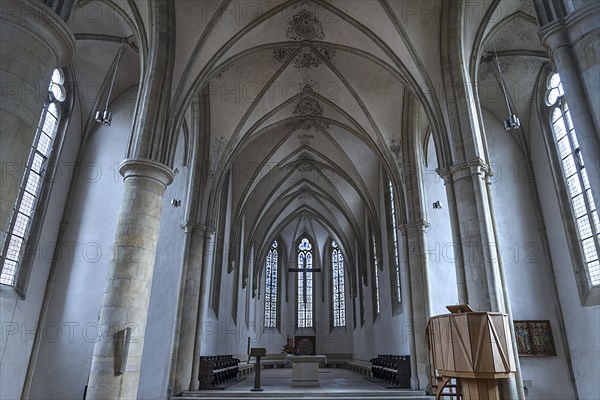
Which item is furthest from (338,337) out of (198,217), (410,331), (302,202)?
(198,217)

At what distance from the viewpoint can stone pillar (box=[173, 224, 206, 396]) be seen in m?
11.7

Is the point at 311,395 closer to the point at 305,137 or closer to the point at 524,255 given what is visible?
the point at 524,255

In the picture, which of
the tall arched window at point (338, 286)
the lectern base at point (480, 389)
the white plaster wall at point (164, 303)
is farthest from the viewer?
the tall arched window at point (338, 286)

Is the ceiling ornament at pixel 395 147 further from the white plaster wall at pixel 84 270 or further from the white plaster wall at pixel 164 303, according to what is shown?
the white plaster wall at pixel 84 270

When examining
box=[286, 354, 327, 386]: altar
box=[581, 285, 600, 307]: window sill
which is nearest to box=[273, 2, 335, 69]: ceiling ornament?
box=[286, 354, 327, 386]: altar

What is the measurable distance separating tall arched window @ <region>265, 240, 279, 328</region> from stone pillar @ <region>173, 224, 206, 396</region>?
1659 centimetres

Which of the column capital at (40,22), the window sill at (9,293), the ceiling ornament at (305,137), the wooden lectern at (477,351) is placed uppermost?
the ceiling ornament at (305,137)

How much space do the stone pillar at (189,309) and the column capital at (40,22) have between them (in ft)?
27.5

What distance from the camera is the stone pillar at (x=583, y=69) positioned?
4715 millimetres

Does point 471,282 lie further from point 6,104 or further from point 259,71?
point 259,71

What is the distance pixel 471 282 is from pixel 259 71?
977 centimetres

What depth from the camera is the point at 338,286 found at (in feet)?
97.6

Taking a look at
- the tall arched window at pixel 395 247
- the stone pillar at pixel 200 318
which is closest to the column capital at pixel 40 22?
the stone pillar at pixel 200 318

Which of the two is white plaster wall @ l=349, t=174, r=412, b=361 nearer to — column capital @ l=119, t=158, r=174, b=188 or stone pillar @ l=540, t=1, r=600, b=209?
column capital @ l=119, t=158, r=174, b=188
